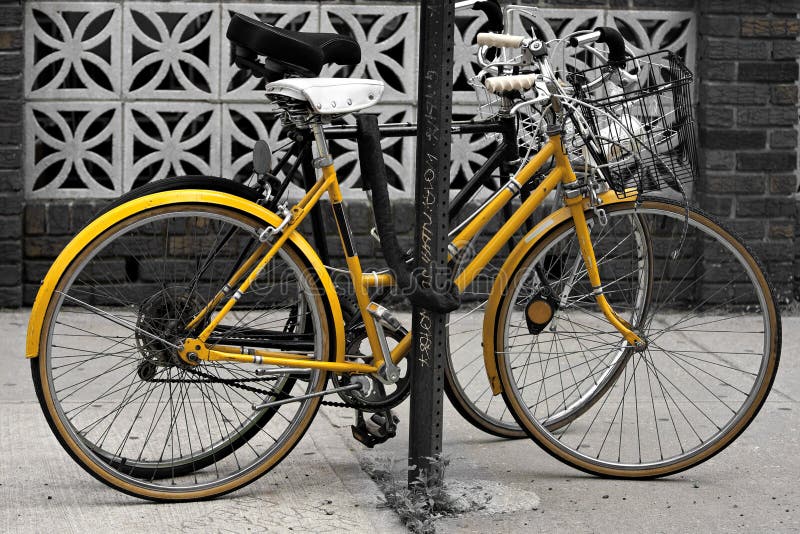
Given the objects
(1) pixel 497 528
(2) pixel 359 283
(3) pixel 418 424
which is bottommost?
(1) pixel 497 528

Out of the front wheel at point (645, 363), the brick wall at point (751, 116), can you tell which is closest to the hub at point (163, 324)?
the front wheel at point (645, 363)

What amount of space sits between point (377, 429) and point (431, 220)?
789 millimetres

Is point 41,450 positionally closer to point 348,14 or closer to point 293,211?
Answer: point 293,211

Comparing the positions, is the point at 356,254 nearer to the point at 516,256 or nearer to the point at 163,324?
the point at 516,256

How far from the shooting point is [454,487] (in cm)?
416

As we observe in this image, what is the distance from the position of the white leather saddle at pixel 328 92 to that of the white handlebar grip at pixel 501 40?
466 millimetres

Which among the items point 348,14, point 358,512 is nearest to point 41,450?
point 358,512

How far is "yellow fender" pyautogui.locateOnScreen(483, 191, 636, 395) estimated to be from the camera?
13.4 feet

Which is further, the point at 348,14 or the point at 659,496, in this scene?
the point at 348,14

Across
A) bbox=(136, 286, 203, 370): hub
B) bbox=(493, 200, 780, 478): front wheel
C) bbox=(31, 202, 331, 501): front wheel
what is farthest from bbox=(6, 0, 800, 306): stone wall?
bbox=(136, 286, 203, 370): hub

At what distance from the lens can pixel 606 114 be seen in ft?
12.7

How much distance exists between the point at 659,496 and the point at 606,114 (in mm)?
1255

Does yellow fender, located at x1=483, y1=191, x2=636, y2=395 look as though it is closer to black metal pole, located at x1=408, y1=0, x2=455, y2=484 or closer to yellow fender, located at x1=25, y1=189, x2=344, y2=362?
black metal pole, located at x1=408, y1=0, x2=455, y2=484

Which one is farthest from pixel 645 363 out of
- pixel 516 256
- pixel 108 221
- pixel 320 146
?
pixel 108 221
